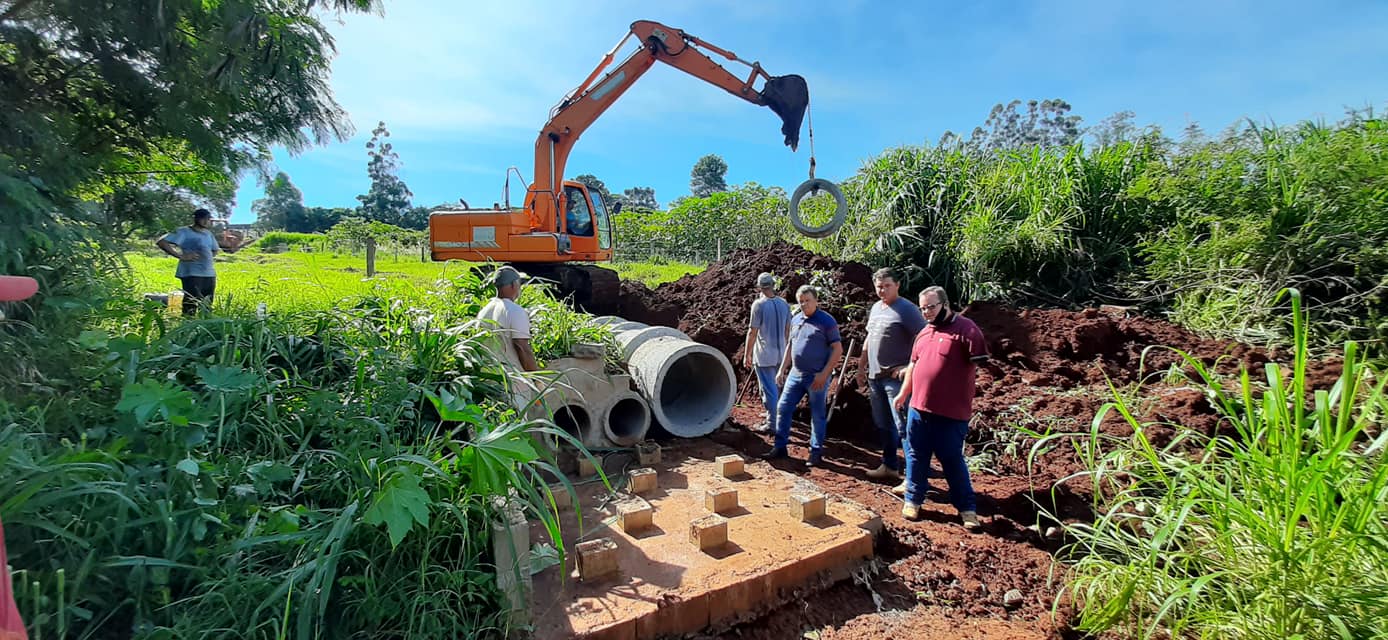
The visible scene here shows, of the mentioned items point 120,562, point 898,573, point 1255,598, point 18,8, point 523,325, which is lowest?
point 898,573

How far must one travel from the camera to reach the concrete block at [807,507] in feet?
9.80

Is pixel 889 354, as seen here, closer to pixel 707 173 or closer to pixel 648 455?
pixel 648 455

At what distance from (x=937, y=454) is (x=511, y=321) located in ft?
8.83

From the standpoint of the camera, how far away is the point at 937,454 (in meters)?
3.34

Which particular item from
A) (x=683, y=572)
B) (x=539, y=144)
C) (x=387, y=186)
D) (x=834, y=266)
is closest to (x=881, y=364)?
(x=683, y=572)


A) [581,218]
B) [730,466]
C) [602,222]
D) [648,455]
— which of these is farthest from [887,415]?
[602,222]

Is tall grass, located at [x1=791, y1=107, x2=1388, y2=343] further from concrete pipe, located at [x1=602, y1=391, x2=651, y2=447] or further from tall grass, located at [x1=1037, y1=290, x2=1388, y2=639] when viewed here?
concrete pipe, located at [x1=602, y1=391, x2=651, y2=447]

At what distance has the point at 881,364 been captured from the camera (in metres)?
3.96

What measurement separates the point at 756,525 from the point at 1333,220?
541 centimetres

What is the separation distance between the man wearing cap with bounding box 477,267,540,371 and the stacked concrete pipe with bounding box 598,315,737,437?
117 cm

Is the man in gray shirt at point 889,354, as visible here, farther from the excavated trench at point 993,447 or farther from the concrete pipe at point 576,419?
the concrete pipe at point 576,419

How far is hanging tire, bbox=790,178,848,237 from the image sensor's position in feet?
19.2

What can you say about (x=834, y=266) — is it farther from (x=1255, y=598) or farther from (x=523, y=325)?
(x=1255, y=598)

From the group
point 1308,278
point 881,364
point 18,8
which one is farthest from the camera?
point 1308,278
